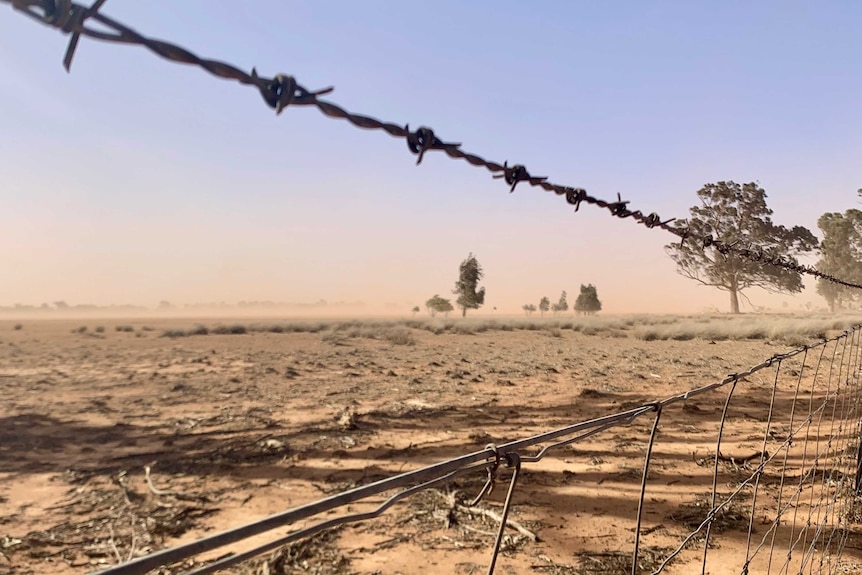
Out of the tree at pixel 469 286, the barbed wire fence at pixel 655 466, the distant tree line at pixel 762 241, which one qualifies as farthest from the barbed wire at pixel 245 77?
the tree at pixel 469 286

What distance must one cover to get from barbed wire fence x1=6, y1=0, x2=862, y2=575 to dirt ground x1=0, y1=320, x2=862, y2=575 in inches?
2.5

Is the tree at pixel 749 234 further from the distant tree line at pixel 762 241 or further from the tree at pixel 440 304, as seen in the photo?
the tree at pixel 440 304

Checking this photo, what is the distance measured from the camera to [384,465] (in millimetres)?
5602

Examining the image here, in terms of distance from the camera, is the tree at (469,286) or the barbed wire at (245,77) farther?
the tree at (469,286)

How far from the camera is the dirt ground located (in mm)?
3680

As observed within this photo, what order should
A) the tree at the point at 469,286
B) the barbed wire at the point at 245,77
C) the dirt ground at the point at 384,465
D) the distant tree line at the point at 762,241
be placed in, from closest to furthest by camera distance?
1. the barbed wire at the point at 245,77
2. the dirt ground at the point at 384,465
3. the distant tree line at the point at 762,241
4. the tree at the point at 469,286

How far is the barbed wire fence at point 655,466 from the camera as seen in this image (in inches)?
32.6

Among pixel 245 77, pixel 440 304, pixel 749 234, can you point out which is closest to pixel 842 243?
pixel 749 234

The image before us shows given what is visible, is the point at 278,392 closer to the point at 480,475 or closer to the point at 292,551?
the point at 480,475

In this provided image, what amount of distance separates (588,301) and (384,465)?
196ft

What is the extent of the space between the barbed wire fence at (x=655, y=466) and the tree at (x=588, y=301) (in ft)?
178

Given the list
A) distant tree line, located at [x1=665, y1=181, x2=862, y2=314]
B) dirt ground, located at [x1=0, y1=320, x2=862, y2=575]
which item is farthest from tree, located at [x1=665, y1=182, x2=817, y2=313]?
dirt ground, located at [x1=0, y1=320, x2=862, y2=575]

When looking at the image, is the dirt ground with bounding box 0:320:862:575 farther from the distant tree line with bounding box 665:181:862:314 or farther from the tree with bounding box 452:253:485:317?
the tree with bounding box 452:253:485:317

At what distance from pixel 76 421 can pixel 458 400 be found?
21.1 feet
